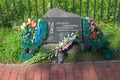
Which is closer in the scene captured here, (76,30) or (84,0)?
(76,30)

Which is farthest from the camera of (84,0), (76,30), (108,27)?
(84,0)

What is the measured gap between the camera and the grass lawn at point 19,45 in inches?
198

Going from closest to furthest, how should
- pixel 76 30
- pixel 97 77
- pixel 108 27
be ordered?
pixel 97 77
pixel 76 30
pixel 108 27

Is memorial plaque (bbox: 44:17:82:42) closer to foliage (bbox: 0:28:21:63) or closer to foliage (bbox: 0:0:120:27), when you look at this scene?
foliage (bbox: 0:28:21:63)

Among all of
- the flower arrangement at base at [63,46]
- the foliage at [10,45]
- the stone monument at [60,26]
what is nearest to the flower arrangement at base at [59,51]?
the flower arrangement at base at [63,46]

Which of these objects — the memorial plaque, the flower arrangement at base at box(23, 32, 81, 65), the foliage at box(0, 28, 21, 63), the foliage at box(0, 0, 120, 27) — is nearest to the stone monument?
the memorial plaque

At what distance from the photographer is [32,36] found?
504 centimetres

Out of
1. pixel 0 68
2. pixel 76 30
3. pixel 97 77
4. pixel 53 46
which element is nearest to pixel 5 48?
pixel 0 68

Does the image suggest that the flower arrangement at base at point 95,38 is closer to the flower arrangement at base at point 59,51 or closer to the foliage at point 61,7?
the flower arrangement at base at point 59,51

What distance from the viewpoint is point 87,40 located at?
5.06 metres

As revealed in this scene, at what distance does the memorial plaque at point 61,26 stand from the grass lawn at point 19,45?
356mm

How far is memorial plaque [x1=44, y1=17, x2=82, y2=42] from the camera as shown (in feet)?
16.3

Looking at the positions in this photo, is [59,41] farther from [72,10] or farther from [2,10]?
[2,10]

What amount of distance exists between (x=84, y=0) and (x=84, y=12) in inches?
12.3
